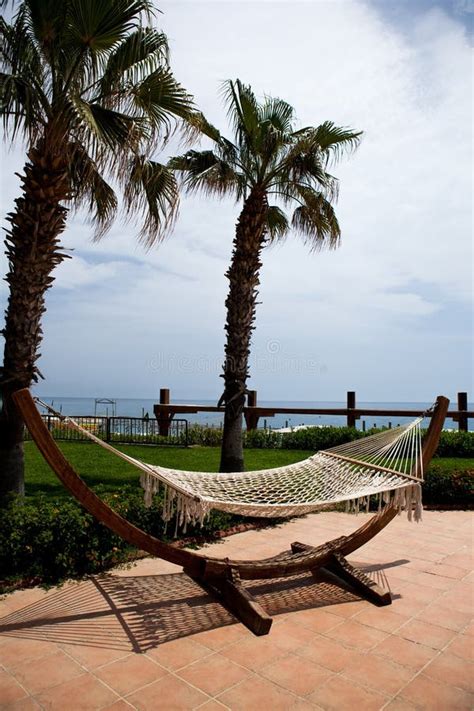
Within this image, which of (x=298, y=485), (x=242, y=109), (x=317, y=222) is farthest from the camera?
(x=317, y=222)

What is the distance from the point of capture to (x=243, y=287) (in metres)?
7.05

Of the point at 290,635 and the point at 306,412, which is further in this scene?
the point at 306,412

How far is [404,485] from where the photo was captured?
3641 millimetres

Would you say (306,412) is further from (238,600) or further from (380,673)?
(380,673)

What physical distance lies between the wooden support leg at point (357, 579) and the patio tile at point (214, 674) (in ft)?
4.10

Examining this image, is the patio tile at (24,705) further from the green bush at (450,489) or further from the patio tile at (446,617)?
the green bush at (450,489)

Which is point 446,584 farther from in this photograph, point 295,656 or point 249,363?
point 249,363

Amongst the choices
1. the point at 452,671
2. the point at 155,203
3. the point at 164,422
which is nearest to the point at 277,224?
the point at 155,203

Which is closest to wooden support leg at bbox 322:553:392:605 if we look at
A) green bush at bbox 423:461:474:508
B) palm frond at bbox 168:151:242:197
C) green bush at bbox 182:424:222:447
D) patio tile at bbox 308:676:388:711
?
patio tile at bbox 308:676:388:711

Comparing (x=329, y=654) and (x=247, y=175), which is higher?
(x=247, y=175)

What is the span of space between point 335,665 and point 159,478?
1366 mm

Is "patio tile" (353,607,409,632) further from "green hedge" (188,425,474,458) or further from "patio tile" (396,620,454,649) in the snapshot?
"green hedge" (188,425,474,458)

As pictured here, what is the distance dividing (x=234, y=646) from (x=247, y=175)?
231 inches

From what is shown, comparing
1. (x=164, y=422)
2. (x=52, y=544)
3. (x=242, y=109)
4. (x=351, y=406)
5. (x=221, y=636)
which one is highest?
(x=242, y=109)
